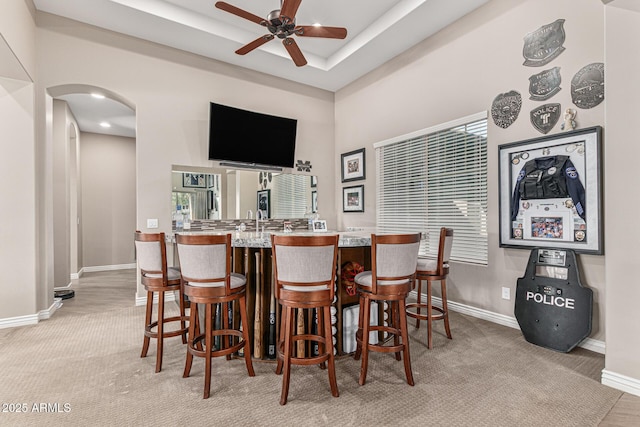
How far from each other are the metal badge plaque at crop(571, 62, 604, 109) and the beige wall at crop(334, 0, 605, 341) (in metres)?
0.05

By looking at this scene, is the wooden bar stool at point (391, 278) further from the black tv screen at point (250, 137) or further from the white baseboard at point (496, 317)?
the black tv screen at point (250, 137)

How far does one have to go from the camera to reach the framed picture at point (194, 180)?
4449 mm

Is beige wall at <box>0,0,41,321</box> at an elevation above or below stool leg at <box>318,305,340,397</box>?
above

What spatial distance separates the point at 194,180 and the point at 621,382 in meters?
4.69

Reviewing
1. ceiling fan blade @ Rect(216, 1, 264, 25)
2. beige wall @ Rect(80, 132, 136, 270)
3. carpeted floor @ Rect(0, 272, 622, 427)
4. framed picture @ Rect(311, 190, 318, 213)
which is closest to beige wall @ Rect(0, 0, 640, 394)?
carpeted floor @ Rect(0, 272, 622, 427)

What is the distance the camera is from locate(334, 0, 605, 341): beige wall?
2770mm

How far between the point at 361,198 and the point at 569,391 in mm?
3564

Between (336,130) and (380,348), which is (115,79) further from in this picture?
(380,348)

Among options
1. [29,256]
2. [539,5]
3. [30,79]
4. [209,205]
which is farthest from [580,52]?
[29,256]

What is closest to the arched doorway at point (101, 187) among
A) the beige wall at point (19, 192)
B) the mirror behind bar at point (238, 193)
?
the beige wall at point (19, 192)

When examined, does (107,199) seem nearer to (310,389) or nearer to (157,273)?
(157,273)

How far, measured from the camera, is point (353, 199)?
541 cm

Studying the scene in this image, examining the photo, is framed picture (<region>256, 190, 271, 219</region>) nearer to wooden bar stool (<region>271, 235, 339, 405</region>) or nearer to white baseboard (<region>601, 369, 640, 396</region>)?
wooden bar stool (<region>271, 235, 339, 405</region>)

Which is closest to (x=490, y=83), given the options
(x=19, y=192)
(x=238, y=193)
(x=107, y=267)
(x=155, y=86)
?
(x=238, y=193)
